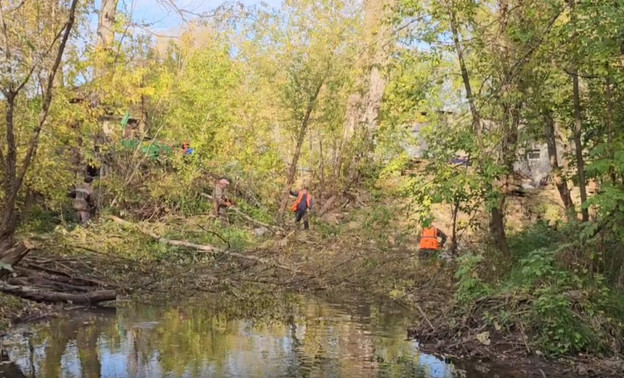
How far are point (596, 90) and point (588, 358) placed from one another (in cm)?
446

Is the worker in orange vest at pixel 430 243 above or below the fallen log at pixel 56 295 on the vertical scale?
above

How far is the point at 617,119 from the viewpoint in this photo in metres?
9.64

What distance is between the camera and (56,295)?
36.3 feet

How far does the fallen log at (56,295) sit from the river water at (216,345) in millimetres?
395

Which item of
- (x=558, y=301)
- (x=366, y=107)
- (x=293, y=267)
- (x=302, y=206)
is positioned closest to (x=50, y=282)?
(x=293, y=267)

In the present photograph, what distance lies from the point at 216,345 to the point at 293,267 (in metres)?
7.05

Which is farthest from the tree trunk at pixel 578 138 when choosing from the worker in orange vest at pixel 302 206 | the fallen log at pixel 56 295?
the worker in orange vest at pixel 302 206

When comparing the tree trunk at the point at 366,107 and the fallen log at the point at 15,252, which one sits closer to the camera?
the fallen log at the point at 15,252

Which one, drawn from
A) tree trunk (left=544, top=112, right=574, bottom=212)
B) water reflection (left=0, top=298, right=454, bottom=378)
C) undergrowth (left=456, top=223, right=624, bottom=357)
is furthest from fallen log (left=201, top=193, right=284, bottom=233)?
undergrowth (left=456, top=223, right=624, bottom=357)

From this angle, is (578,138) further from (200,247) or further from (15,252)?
(200,247)

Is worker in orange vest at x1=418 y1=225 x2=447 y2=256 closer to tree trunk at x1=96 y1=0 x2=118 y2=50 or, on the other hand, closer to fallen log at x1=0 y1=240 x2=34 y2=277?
fallen log at x1=0 y1=240 x2=34 y2=277

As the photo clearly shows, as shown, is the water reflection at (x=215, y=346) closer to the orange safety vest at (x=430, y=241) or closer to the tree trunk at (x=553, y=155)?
the tree trunk at (x=553, y=155)

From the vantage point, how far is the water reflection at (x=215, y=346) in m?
7.65

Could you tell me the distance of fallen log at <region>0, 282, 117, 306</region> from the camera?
10375mm
